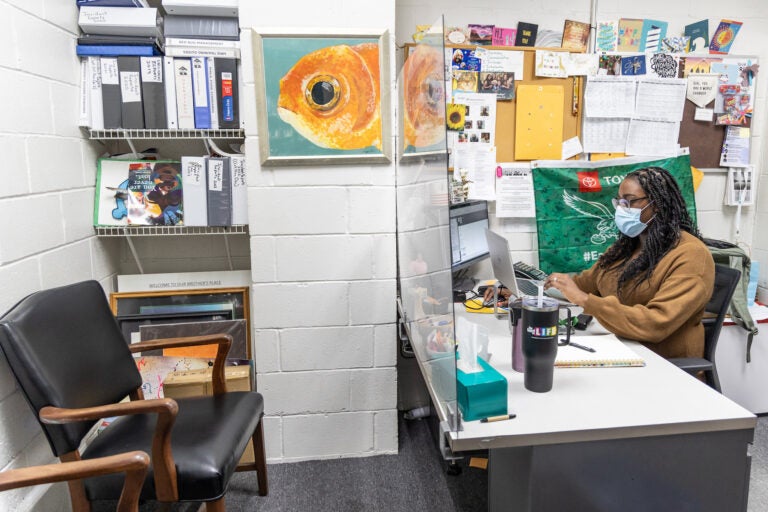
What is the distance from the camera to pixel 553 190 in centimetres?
280

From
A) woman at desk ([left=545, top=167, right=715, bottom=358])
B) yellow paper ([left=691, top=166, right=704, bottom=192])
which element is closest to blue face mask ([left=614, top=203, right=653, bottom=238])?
woman at desk ([left=545, top=167, right=715, bottom=358])

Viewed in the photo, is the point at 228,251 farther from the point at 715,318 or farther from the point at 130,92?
the point at 715,318

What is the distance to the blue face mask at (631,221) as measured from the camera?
6.79 feet

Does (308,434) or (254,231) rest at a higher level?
(254,231)

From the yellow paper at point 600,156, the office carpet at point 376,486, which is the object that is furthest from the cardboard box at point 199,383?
the yellow paper at point 600,156

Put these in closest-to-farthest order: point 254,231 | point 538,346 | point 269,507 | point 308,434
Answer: point 538,346 < point 269,507 < point 254,231 < point 308,434

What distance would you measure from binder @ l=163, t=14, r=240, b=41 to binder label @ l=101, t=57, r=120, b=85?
9.9 inches

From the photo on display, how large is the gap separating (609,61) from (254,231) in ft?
6.60

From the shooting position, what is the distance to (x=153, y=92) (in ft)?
7.23

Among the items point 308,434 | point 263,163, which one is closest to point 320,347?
point 308,434

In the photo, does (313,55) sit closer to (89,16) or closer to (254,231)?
(254,231)

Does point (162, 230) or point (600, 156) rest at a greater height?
point (600, 156)

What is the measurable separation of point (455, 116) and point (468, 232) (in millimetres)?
607

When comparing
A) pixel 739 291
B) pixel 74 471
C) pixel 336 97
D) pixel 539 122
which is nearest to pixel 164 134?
pixel 336 97
